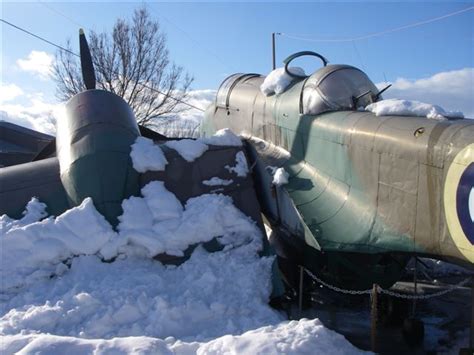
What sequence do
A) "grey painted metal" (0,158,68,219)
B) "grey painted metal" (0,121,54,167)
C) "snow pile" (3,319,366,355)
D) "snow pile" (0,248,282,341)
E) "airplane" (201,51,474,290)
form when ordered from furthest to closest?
"grey painted metal" (0,121,54,167) → "grey painted metal" (0,158,68,219) → "airplane" (201,51,474,290) → "snow pile" (0,248,282,341) → "snow pile" (3,319,366,355)

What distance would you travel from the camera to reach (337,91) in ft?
26.6

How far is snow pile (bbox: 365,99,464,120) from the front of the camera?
594cm

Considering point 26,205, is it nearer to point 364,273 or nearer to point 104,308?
point 104,308

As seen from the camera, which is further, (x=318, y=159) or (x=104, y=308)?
(x=318, y=159)

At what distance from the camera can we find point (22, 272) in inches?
230

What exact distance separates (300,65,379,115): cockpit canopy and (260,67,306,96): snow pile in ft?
4.41

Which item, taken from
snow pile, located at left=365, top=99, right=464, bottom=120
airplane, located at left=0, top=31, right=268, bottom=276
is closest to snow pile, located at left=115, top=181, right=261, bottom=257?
airplane, located at left=0, top=31, right=268, bottom=276

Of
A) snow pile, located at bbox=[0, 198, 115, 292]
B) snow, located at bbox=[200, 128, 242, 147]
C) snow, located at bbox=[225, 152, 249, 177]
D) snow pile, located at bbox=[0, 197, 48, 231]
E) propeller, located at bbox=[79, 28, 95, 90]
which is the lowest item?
snow pile, located at bbox=[0, 198, 115, 292]

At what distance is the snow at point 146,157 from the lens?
281 inches

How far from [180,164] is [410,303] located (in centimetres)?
469

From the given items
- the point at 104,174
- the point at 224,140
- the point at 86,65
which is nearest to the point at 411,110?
the point at 224,140

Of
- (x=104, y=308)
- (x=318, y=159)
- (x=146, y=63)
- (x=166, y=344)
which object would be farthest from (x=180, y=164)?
(x=146, y=63)

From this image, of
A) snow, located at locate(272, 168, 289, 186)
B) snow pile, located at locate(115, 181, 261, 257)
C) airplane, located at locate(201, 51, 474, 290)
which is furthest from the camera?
snow, located at locate(272, 168, 289, 186)

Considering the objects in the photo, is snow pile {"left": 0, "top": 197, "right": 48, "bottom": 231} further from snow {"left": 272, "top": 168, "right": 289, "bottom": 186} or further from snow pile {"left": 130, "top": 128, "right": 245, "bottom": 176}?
snow {"left": 272, "top": 168, "right": 289, "bottom": 186}
